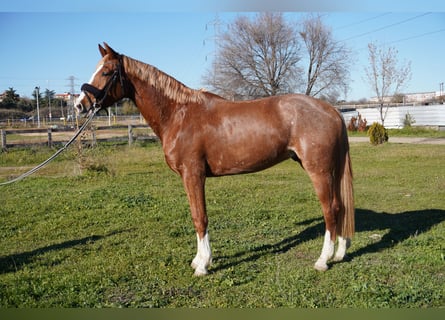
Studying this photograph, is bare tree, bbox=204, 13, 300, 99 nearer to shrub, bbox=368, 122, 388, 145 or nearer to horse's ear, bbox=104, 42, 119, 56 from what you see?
horse's ear, bbox=104, 42, 119, 56

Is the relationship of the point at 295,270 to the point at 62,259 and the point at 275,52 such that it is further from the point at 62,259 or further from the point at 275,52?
the point at 275,52

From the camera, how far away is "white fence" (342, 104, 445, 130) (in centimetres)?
2267

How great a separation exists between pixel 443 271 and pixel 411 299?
95 centimetres

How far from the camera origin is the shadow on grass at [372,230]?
455cm

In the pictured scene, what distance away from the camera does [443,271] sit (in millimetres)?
3986

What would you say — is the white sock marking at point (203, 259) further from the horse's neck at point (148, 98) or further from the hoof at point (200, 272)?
the horse's neck at point (148, 98)

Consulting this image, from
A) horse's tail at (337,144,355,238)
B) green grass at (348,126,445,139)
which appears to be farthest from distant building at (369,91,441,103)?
horse's tail at (337,144,355,238)

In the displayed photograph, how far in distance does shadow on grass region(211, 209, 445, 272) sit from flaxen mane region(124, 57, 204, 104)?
6.26 feet

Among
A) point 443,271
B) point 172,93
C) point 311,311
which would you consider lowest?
point 443,271

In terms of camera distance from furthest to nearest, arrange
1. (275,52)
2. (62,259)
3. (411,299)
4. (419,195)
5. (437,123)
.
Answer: (437,123), (275,52), (419,195), (62,259), (411,299)

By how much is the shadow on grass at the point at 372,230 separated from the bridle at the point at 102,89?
2.17 meters

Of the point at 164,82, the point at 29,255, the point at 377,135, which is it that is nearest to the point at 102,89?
the point at 164,82

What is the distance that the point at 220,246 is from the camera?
16.2ft

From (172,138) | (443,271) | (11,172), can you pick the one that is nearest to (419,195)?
(443,271)
